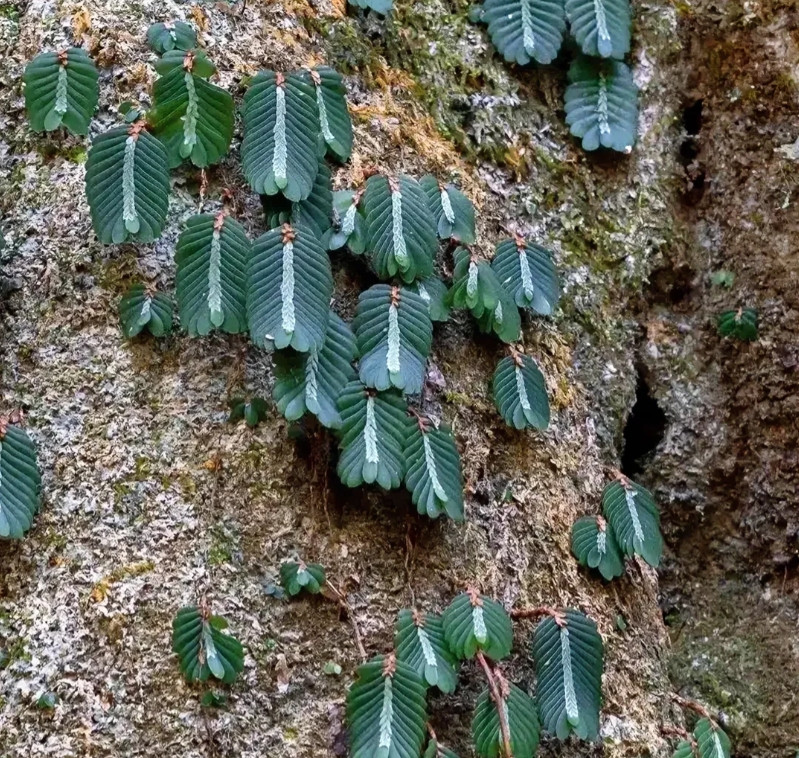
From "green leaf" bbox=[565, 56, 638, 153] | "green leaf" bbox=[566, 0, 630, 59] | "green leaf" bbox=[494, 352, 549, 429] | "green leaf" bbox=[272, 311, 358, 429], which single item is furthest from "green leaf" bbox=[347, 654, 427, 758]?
"green leaf" bbox=[566, 0, 630, 59]

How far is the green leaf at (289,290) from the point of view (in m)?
1.51

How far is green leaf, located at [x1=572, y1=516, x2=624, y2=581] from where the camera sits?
5.92ft

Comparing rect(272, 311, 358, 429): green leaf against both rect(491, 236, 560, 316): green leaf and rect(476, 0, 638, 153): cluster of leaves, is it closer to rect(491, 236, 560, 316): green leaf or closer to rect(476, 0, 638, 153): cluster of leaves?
rect(491, 236, 560, 316): green leaf

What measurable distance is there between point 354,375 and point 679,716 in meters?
1.00

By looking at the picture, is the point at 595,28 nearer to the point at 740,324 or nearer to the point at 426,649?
the point at 740,324

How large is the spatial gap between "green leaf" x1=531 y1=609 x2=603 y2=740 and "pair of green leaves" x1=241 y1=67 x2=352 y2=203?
0.93 meters

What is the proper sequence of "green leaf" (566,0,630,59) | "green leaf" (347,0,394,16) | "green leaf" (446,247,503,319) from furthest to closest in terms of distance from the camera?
1. "green leaf" (566,0,630,59)
2. "green leaf" (347,0,394,16)
3. "green leaf" (446,247,503,319)

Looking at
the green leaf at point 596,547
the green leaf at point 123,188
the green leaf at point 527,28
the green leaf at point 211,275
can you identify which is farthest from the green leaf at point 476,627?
the green leaf at point 527,28

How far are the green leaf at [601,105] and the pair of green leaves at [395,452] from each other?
96 centimetres

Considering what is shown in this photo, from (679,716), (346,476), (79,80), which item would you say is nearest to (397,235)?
(346,476)

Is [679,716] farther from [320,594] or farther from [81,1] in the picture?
[81,1]

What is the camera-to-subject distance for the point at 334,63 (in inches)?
77.0

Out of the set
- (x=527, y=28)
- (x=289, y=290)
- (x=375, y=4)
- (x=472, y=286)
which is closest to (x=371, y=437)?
(x=289, y=290)

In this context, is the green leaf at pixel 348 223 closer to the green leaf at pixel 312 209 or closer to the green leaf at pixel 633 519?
the green leaf at pixel 312 209
